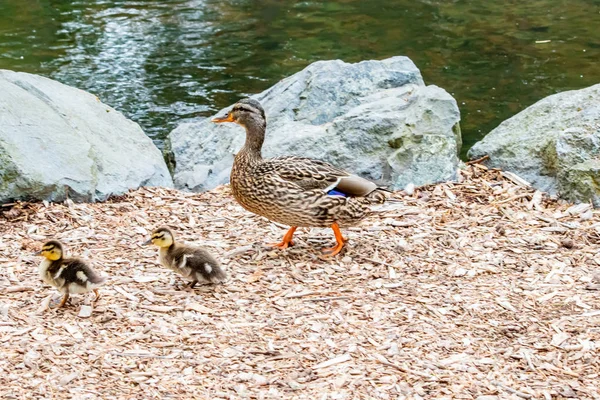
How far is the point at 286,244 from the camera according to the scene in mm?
6207

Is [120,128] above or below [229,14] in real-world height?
above

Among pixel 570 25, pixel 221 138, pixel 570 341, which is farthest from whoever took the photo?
pixel 570 25

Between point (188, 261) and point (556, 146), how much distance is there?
357 cm

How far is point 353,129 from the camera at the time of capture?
310 inches

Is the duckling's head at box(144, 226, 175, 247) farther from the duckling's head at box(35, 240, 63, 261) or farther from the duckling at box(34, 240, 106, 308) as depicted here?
the duckling's head at box(35, 240, 63, 261)

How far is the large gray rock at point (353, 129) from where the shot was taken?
7707 mm

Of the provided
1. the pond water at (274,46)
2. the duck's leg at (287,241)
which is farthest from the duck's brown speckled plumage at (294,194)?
the pond water at (274,46)

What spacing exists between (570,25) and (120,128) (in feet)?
29.9

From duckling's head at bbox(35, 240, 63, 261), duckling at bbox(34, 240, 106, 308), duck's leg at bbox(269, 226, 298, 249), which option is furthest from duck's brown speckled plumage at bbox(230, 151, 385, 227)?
duckling's head at bbox(35, 240, 63, 261)

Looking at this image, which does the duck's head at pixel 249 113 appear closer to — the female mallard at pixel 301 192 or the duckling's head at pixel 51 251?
the female mallard at pixel 301 192

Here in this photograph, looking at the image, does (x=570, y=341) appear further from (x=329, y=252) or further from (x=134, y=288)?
(x=134, y=288)

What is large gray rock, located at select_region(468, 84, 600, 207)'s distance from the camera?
710 cm

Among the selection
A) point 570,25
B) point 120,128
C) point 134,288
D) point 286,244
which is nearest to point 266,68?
point 120,128

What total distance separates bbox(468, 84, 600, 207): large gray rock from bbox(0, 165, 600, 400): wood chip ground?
0.80 feet
